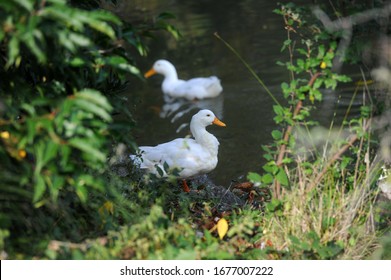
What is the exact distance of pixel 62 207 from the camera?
3.82m

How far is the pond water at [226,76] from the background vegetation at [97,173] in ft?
10.0

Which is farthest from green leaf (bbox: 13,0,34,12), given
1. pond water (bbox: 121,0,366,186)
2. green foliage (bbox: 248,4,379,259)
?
pond water (bbox: 121,0,366,186)

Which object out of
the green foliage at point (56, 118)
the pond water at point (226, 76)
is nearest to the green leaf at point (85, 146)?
the green foliage at point (56, 118)

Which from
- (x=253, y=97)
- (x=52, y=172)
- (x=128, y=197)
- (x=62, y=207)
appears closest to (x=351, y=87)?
Result: (x=253, y=97)

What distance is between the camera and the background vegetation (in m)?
2.84

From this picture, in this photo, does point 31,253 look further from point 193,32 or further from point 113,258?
point 193,32

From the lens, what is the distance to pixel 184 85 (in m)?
11.8

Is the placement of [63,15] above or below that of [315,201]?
above

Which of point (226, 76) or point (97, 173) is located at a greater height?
point (97, 173)

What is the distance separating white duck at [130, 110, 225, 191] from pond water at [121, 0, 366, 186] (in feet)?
1.40

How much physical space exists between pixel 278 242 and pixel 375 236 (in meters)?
0.62

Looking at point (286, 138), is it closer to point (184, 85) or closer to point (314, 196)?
point (314, 196)

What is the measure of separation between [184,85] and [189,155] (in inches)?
213

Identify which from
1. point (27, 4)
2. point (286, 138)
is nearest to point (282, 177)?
point (286, 138)
